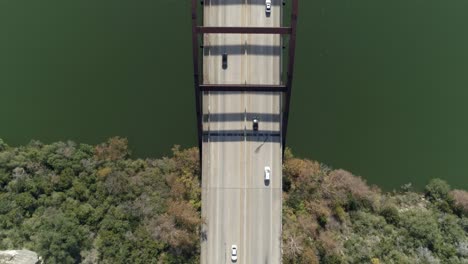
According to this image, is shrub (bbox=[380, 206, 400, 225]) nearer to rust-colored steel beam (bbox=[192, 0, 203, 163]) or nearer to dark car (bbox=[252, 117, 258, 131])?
dark car (bbox=[252, 117, 258, 131])

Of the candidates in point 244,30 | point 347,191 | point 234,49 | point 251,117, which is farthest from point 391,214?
point 244,30

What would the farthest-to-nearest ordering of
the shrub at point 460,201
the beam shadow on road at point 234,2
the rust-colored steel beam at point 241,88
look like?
the shrub at point 460,201 < the beam shadow on road at point 234,2 < the rust-colored steel beam at point 241,88

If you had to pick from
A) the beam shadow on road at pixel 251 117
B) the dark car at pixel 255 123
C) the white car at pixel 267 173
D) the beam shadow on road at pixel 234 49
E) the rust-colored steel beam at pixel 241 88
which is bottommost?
the white car at pixel 267 173

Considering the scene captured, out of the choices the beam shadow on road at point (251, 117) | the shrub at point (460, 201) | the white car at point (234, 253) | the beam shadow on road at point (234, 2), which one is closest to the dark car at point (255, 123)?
the beam shadow on road at point (251, 117)

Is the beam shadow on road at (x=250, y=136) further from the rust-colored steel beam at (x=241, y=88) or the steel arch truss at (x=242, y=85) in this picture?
the rust-colored steel beam at (x=241, y=88)

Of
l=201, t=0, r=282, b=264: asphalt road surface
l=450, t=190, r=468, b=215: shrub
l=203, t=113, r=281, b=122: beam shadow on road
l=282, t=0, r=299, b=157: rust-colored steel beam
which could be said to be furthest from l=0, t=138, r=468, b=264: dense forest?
l=203, t=113, r=281, b=122: beam shadow on road

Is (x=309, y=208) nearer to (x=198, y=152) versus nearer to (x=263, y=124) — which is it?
(x=263, y=124)

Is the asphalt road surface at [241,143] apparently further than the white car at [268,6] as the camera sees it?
No
